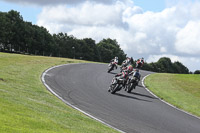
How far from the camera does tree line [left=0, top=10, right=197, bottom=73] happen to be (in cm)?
7981

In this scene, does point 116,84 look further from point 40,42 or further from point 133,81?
point 40,42

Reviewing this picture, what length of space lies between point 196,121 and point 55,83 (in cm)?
930

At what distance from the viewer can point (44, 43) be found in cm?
→ 9431

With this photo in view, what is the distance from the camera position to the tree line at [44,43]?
3142 inches

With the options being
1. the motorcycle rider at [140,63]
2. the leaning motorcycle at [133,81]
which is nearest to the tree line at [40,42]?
the motorcycle rider at [140,63]

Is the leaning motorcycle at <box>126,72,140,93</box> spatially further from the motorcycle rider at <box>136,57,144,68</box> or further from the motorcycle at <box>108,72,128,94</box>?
the motorcycle rider at <box>136,57,144,68</box>

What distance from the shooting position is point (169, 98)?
2145 cm

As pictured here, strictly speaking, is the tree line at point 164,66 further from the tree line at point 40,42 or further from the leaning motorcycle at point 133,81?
the leaning motorcycle at point 133,81

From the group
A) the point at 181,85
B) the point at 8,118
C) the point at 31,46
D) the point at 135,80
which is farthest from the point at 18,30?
the point at 8,118

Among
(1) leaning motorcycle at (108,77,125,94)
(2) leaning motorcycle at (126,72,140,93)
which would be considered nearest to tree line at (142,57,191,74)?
(2) leaning motorcycle at (126,72,140,93)

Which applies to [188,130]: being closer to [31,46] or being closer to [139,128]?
[139,128]

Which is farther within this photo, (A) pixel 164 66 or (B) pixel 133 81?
(A) pixel 164 66

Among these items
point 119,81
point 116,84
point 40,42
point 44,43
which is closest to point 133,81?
point 116,84

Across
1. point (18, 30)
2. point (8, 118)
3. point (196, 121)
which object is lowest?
point (196, 121)
